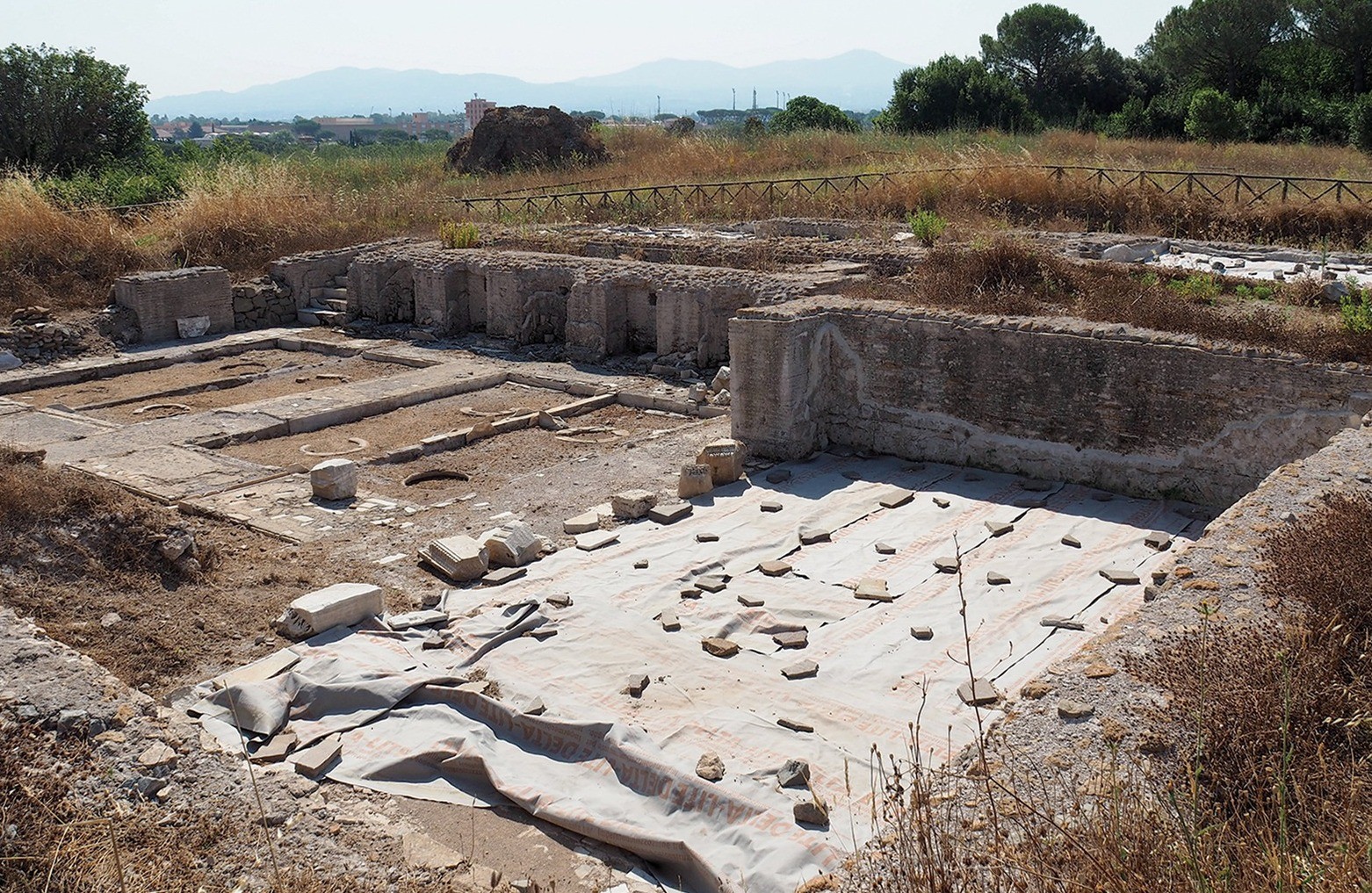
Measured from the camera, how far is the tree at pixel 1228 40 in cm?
3631

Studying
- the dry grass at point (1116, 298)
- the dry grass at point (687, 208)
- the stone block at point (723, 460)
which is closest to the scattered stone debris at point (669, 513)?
the stone block at point (723, 460)

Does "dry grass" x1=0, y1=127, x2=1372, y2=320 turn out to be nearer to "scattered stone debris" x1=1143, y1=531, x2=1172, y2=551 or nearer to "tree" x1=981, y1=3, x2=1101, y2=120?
"scattered stone debris" x1=1143, y1=531, x2=1172, y2=551

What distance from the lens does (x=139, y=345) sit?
14711 millimetres

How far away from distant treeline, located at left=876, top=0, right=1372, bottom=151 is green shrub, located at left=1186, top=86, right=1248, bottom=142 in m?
0.03

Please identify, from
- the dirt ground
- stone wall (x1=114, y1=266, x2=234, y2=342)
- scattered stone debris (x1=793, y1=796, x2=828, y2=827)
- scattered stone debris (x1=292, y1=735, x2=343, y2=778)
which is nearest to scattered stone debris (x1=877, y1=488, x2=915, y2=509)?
scattered stone debris (x1=793, y1=796, x2=828, y2=827)

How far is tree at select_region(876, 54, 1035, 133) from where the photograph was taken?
3734 centimetres

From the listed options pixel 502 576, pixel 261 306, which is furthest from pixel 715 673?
pixel 261 306

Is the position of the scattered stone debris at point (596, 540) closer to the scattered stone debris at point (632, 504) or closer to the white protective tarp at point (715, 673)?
the white protective tarp at point (715, 673)

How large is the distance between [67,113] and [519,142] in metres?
10.9

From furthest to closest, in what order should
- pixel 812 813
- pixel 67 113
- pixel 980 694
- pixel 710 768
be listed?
1. pixel 67 113
2. pixel 980 694
3. pixel 710 768
4. pixel 812 813

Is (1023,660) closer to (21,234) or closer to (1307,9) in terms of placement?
(21,234)

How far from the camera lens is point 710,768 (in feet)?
15.7

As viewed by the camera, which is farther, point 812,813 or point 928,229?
point 928,229

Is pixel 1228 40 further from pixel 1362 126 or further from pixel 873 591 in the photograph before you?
pixel 873 591
